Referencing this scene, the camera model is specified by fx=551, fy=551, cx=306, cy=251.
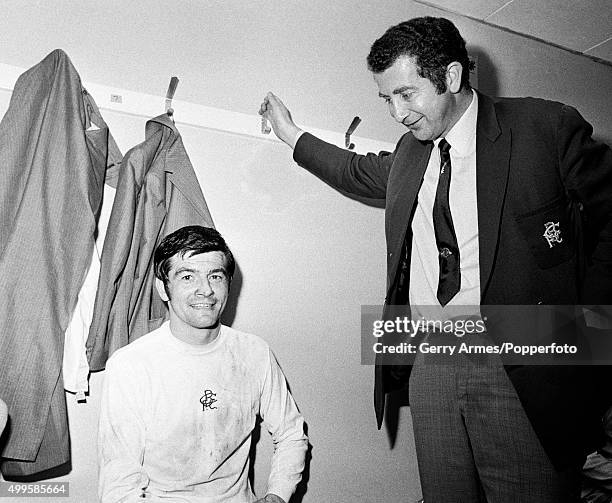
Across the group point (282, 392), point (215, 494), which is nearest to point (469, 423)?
point (282, 392)

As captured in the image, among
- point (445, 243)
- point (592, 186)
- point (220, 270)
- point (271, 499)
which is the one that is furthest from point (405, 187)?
point (271, 499)

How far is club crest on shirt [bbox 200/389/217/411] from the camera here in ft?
4.93

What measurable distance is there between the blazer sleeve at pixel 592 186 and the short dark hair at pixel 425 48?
0.32m

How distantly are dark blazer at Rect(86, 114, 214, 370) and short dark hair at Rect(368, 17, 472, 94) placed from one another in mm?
679

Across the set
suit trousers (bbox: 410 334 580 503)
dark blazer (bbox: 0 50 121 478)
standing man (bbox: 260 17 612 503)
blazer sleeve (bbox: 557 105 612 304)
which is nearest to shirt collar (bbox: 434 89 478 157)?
standing man (bbox: 260 17 612 503)

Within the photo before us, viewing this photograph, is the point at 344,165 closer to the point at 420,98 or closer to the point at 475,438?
the point at 420,98

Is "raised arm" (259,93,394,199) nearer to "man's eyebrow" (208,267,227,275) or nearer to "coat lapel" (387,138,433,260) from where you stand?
"coat lapel" (387,138,433,260)

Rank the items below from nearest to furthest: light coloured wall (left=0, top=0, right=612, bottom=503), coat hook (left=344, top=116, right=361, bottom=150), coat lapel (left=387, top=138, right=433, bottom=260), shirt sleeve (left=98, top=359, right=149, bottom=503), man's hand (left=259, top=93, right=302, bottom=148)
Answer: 1. shirt sleeve (left=98, top=359, right=149, bottom=503)
2. coat lapel (left=387, top=138, right=433, bottom=260)
3. light coloured wall (left=0, top=0, right=612, bottom=503)
4. man's hand (left=259, top=93, right=302, bottom=148)
5. coat hook (left=344, top=116, right=361, bottom=150)

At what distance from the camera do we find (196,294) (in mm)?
1516

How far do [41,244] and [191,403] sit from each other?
1.89 feet

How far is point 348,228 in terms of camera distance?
2.23 meters

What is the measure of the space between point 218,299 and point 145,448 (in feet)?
1.41

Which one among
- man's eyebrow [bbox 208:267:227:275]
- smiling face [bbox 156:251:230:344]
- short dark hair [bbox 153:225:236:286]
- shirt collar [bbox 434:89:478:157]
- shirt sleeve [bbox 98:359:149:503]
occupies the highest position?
shirt collar [bbox 434:89:478:157]

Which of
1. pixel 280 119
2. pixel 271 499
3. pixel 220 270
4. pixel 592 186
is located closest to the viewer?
pixel 592 186
